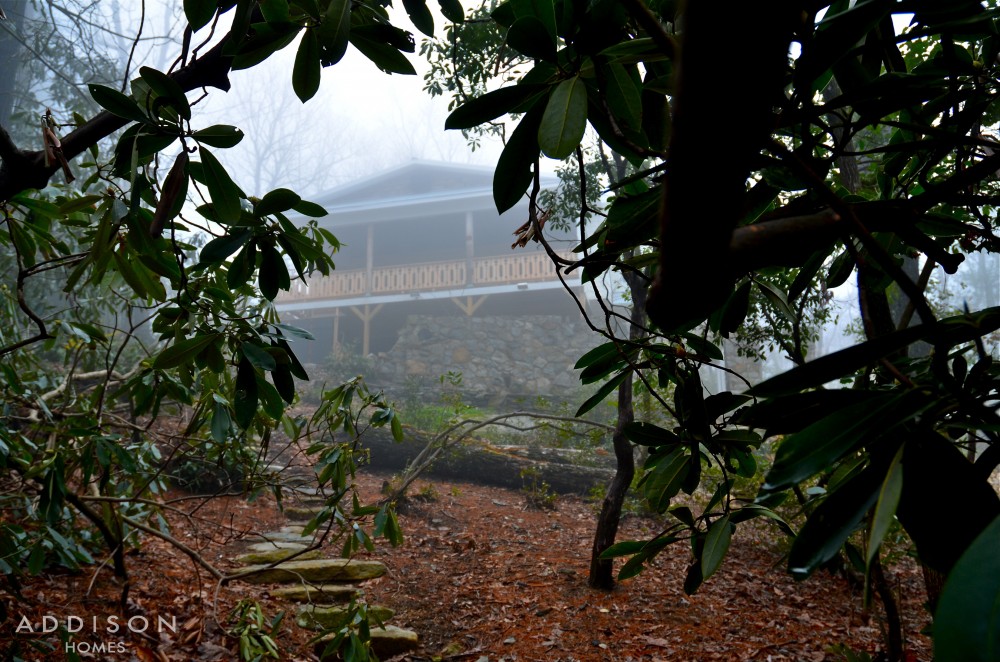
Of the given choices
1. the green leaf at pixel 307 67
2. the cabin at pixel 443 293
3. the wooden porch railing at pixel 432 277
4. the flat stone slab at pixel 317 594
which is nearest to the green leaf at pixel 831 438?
the green leaf at pixel 307 67

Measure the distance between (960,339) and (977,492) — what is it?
0.38 ft

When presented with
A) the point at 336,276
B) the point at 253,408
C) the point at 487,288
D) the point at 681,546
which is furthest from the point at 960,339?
the point at 336,276

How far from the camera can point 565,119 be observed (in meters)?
0.57

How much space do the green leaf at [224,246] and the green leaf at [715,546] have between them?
1.00 metres

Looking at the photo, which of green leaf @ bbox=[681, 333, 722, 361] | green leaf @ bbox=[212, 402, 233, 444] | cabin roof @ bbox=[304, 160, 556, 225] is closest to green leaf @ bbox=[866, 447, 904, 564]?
green leaf @ bbox=[681, 333, 722, 361]

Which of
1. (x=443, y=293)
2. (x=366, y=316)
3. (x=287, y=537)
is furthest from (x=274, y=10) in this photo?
(x=366, y=316)

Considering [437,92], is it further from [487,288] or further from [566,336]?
[566,336]

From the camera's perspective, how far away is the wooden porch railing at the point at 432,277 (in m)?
13.0

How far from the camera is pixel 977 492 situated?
40 centimetres

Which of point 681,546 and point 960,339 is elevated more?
point 960,339

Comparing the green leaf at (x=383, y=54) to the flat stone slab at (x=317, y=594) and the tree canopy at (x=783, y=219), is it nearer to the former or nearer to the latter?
the tree canopy at (x=783, y=219)

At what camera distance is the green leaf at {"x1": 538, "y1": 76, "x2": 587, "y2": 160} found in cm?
56

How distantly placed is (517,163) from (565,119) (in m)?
0.10

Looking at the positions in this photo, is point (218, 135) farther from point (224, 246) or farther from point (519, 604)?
point (519, 604)
